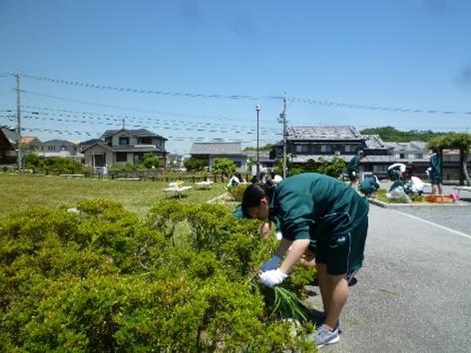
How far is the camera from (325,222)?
3.08m

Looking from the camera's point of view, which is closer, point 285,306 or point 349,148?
point 285,306

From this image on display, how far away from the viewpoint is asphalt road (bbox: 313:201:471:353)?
3.32 metres

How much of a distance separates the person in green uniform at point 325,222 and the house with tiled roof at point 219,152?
1956 inches

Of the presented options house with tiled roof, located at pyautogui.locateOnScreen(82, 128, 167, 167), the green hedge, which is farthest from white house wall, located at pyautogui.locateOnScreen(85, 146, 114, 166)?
the green hedge

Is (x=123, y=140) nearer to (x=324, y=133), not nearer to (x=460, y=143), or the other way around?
(x=324, y=133)

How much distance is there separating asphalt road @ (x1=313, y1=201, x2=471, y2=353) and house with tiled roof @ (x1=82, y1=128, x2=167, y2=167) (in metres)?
44.6

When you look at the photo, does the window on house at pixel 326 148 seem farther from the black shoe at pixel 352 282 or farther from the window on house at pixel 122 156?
the black shoe at pixel 352 282

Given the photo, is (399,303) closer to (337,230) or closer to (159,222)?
(337,230)

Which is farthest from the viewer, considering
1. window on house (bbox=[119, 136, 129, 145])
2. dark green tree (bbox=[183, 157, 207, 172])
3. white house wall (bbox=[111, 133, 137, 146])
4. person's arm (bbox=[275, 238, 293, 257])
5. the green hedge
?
window on house (bbox=[119, 136, 129, 145])

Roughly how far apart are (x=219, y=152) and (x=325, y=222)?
1997 inches

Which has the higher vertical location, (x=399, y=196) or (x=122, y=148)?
(x=122, y=148)

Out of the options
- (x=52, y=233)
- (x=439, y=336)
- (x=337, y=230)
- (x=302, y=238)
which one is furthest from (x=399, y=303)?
(x=52, y=233)

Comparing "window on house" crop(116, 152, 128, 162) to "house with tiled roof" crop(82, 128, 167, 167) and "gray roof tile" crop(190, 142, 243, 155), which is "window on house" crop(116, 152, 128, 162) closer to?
"house with tiled roof" crop(82, 128, 167, 167)

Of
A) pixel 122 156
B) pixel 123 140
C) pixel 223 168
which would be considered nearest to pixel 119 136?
pixel 123 140
